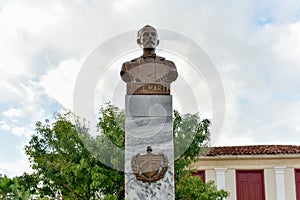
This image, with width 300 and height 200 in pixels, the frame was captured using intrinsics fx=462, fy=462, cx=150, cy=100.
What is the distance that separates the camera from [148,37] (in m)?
7.02

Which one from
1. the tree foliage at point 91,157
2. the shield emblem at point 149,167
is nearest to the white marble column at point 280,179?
the tree foliage at point 91,157

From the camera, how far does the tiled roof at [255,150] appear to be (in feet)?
51.3

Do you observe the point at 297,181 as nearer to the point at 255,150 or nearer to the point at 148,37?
the point at 255,150

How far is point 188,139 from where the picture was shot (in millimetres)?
9570

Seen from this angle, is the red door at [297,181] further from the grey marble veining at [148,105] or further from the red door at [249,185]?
the grey marble veining at [148,105]

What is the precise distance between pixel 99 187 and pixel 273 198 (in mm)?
8875

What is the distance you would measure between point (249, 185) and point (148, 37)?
33.9ft

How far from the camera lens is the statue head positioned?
702 cm

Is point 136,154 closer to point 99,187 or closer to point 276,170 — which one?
point 99,187

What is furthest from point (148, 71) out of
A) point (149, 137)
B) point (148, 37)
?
point (149, 137)

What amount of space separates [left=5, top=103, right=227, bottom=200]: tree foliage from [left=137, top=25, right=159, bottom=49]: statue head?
107 inches

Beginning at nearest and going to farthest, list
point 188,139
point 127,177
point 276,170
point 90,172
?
point 127,177
point 90,172
point 188,139
point 276,170

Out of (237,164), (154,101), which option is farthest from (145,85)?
(237,164)

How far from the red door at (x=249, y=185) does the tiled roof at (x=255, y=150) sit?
703 millimetres
